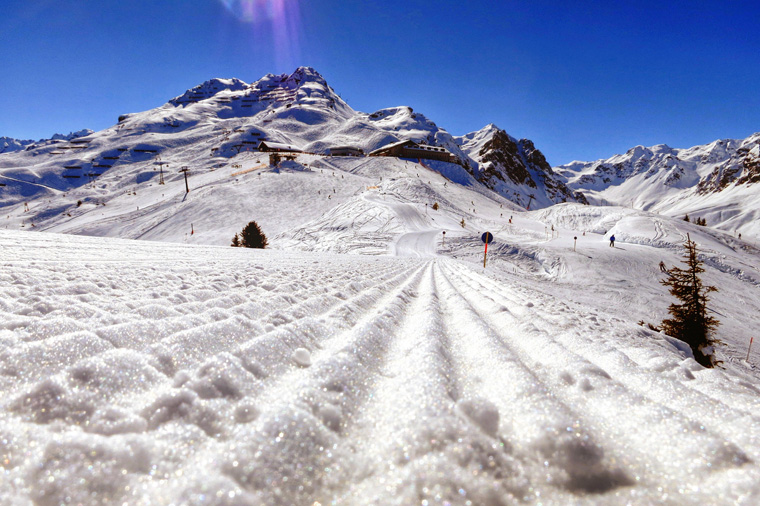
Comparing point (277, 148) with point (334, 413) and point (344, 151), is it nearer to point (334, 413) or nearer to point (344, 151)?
point (344, 151)

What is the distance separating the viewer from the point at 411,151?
83.6m

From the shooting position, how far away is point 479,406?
1.52 metres

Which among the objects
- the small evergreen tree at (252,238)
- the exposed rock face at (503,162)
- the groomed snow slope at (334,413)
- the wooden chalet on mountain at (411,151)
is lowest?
the groomed snow slope at (334,413)

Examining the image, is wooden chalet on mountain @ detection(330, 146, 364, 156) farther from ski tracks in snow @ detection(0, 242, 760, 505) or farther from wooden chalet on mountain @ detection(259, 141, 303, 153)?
ski tracks in snow @ detection(0, 242, 760, 505)

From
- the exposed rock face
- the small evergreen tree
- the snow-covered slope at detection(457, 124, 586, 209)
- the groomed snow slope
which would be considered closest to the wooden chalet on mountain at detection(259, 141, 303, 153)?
the small evergreen tree

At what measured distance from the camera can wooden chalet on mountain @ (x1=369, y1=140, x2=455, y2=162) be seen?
82375 mm

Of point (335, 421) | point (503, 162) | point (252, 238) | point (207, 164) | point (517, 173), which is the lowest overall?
point (335, 421)

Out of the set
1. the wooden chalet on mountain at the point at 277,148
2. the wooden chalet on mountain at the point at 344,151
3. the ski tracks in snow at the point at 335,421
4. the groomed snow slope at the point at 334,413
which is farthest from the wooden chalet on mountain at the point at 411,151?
the ski tracks in snow at the point at 335,421

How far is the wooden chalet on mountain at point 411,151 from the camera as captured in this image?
8238 cm

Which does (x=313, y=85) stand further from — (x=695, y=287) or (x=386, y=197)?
(x=695, y=287)

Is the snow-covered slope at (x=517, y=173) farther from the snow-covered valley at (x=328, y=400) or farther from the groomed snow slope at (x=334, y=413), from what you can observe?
the groomed snow slope at (x=334, y=413)

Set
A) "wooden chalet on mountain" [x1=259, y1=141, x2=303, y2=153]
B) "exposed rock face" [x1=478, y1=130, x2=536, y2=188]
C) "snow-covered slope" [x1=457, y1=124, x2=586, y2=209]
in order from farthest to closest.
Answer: "exposed rock face" [x1=478, y1=130, x2=536, y2=188]
"snow-covered slope" [x1=457, y1=124, x2=586, y2=209]
"wooden chalet on mountain" [x1=259, y1=141, x2=303, y2=153]

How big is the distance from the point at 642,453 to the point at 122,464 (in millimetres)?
2092

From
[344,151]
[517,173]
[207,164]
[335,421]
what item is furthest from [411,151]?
[517,173]
